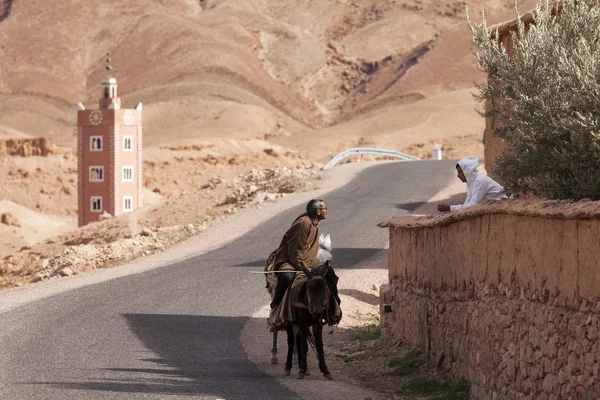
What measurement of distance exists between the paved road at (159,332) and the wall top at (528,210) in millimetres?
3120

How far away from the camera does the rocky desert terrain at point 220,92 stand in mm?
84000

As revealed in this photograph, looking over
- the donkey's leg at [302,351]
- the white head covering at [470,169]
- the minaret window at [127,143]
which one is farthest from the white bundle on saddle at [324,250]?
the minaret window at [127,143]

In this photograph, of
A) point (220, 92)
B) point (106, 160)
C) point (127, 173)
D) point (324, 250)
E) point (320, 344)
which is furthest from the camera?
point (220, 92)

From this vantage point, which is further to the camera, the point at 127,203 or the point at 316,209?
the point at 127,203

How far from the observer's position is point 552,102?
13164 millimetres

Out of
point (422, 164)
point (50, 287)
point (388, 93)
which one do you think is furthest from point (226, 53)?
point (50, 287)

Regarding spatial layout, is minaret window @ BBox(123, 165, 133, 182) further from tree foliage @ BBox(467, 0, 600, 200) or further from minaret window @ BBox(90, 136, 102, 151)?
tree foliage @ BBox(467, 0, 600, 200)

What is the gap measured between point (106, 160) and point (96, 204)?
10.8 feet

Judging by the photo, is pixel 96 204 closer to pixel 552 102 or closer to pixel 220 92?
pixel 220 92

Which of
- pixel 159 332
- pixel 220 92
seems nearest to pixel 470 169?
pixel 159 332

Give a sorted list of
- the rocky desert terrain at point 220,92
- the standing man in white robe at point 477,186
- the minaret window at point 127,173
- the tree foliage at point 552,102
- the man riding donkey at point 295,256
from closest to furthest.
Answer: the tree foliage at point 552,102, the standing man in white robe at point 477,186, the man riding donkey at point 295,256, the minaret window at point 127,173, the rocky desert terrain at point 220,92

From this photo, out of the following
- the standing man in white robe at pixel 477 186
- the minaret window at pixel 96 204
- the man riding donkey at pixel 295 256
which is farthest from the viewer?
the minaret window at pixel 96 204

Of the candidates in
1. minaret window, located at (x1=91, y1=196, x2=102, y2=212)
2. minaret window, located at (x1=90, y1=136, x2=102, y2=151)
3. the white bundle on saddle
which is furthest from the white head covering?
minaret window, located at (x1=90, y1=136, x2=102, y2=151)

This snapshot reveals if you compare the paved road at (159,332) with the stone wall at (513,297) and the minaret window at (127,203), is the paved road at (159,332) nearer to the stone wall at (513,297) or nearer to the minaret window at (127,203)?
the stone wall at (513,297)
